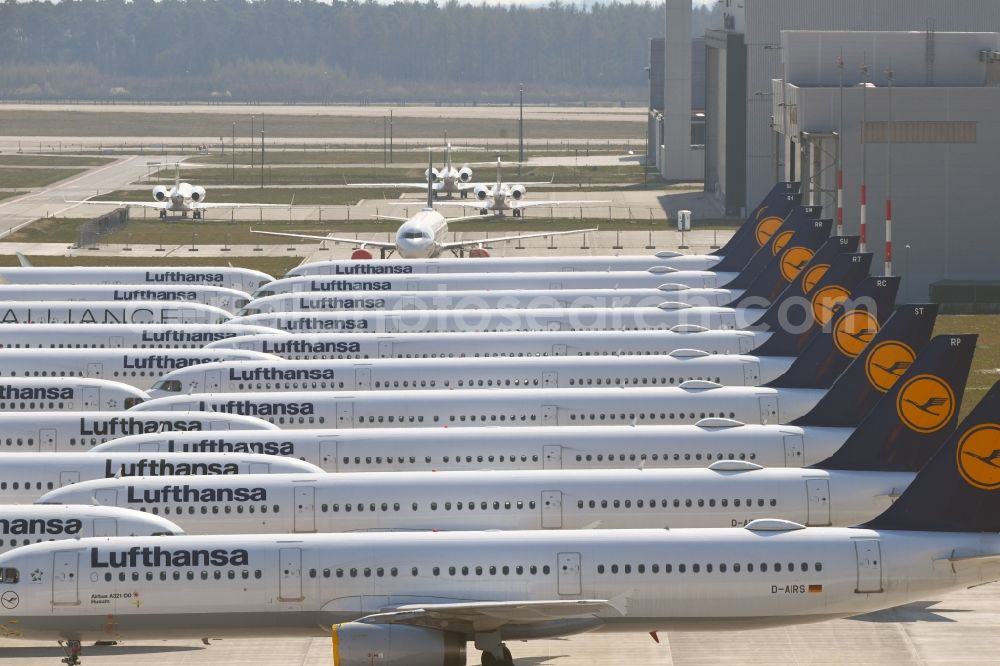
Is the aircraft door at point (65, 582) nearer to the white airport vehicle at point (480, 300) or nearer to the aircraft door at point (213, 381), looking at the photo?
the aircraft door at point (213, 381)

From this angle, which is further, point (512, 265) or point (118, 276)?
point (512, 265)

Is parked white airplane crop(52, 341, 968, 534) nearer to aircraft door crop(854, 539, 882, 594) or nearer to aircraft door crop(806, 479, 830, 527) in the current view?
aircraft door crop(806, 479, 830, 527)

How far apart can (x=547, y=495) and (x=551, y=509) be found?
35 centimetres

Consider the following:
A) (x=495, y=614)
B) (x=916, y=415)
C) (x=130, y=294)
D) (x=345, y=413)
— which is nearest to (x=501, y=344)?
(x=345, y=413)

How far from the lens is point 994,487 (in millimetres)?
34469

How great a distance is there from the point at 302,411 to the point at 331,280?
27293mm

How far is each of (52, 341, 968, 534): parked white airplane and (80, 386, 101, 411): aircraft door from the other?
13.3m

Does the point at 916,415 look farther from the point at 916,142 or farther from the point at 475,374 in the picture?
the point at 916,142

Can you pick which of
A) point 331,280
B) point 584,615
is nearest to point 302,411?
point 584,615

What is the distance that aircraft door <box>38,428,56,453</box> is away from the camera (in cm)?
4644

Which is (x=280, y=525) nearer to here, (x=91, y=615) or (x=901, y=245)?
(x=91, y=615)

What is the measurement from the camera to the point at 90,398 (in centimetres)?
5284

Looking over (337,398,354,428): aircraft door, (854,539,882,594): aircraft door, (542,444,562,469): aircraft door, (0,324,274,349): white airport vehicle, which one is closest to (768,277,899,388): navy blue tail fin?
(542,444,562,469): aircraft door

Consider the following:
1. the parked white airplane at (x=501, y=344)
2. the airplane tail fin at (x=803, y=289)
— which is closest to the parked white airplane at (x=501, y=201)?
the parked white airplane at (x=501, y=344)
